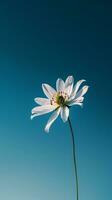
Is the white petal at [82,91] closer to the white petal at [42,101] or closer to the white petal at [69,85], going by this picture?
the white petal at [69,85]

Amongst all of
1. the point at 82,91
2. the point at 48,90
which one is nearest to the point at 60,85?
the point at 48,90

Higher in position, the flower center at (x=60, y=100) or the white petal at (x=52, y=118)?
the flower center at (x=60, y=100)

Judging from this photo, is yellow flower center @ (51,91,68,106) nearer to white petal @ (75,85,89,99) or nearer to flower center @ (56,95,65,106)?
flower center @ (56,95,65,106)

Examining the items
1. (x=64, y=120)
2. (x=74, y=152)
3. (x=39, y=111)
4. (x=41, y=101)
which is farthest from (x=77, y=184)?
(x=41, y=101)

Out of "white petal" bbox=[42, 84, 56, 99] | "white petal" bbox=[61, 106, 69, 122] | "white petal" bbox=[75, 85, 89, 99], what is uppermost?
"white petal" bbox=[42, 84, 56, 99]

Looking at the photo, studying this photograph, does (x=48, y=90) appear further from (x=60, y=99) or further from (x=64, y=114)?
(x=64, y=114)

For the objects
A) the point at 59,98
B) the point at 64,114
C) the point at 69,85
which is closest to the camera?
the point at 64,114

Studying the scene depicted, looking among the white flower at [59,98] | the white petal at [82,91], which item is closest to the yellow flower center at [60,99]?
the white flower at [59,98]

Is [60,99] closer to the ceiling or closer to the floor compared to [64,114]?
closer to the ceiling

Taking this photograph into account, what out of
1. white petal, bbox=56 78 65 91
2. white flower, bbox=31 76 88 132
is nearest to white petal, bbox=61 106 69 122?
white flower, bbox=31 76 88 132

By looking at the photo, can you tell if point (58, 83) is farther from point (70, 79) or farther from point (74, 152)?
point (74, 152)

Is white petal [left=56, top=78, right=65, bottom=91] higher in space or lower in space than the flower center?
higher
